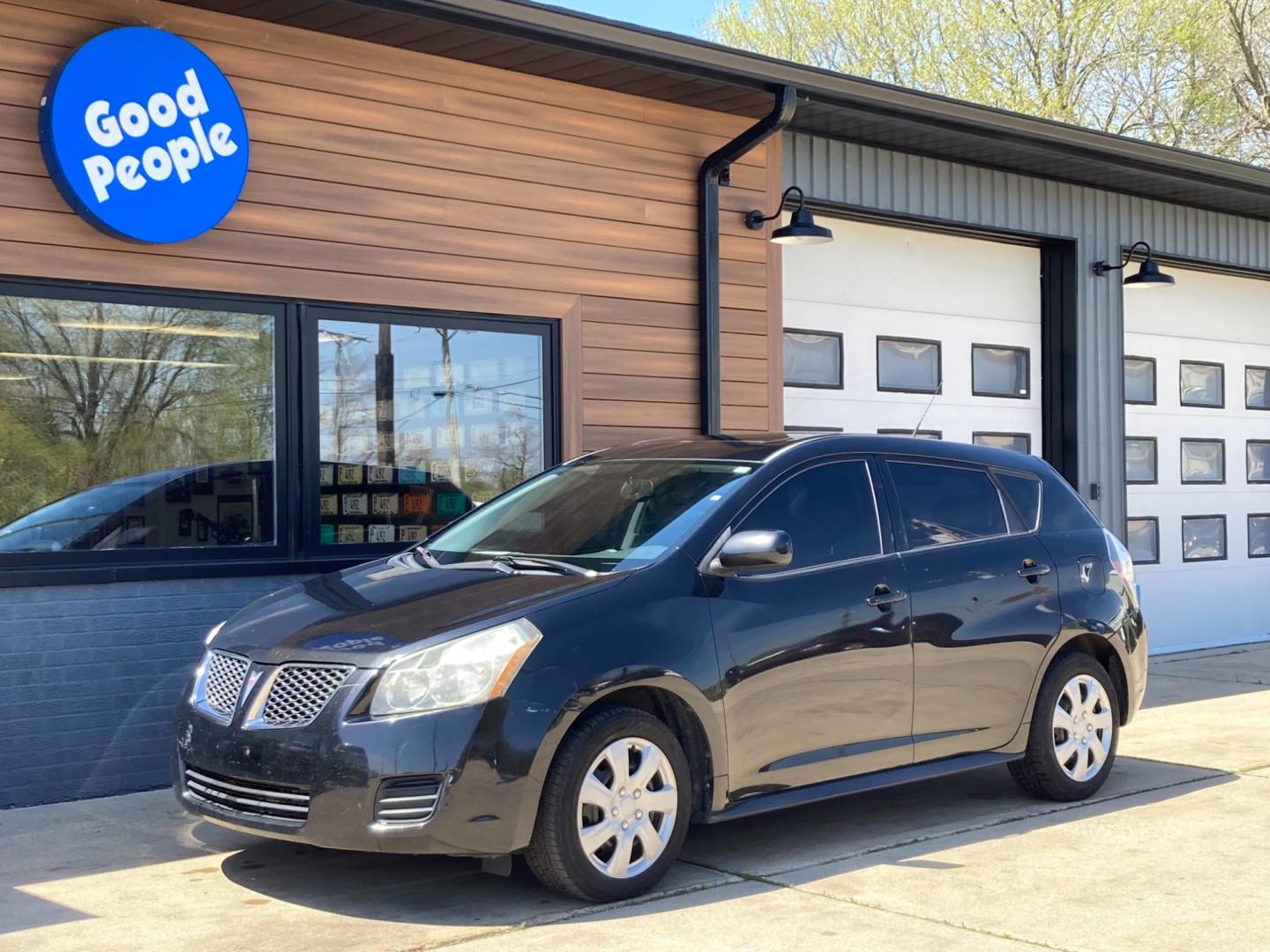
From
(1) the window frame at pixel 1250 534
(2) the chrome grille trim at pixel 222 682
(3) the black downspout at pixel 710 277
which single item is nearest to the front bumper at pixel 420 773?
(2) the chrome grille trim at pixel 222 682

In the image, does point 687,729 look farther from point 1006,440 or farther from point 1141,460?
point 1141,460

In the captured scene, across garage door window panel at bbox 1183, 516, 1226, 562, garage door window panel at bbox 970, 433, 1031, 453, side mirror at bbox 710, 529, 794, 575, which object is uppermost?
garage door window panel at bbox 970, 433, 1031, 453

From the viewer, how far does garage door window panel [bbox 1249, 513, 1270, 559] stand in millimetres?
14242

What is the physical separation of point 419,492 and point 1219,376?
340 inches

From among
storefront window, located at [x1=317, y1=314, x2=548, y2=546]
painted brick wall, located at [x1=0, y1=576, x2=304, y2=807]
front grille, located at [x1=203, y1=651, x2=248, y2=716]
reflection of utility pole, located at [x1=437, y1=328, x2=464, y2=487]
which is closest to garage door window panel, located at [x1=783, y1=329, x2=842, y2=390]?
storefront window, located at [x1=317, y1=314, x2=548, y2=546]

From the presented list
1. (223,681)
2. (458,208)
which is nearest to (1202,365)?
(458,208)

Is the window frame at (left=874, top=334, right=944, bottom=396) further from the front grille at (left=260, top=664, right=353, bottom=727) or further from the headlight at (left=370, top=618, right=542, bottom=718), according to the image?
the front grille at (left=260, top=664, right=353, bottom=727)

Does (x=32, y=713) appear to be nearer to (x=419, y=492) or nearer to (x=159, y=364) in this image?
(x=159, y=364)

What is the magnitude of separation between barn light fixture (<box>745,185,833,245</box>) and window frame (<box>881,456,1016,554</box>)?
2991 millimetres

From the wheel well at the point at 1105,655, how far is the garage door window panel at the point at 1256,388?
26.0 feet

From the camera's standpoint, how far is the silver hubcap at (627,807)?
17.0ft

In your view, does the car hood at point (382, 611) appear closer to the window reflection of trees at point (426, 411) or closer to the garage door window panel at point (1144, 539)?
the window reflection of trees at point (426, 411)

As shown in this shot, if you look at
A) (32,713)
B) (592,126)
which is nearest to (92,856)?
(32,713)

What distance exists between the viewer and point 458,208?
28.3ft
